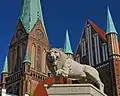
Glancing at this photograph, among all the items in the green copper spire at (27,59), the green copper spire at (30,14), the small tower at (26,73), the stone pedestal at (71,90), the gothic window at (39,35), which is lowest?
the stone pedestal at (71,90)

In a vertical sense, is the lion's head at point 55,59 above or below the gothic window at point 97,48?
below

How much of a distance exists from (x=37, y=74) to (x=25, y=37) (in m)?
6.63

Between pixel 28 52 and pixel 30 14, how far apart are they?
23.5 ft

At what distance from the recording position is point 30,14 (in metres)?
44.2

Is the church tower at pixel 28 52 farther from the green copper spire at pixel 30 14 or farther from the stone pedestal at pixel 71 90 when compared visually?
the stone pedestal at pixel 71 90

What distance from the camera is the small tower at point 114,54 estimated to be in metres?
21.8

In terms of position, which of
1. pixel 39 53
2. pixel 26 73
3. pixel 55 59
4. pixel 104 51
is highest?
pixel 39 53

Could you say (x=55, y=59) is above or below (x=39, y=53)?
below

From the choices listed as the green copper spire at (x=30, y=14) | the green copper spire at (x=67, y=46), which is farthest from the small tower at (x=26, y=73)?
the green copper spire at (x=67, y=46)

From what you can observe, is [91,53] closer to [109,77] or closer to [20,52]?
[109,77]

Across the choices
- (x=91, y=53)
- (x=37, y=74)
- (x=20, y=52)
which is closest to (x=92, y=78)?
(x=91, y=53)

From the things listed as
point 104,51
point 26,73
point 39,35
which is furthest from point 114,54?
point 39,35

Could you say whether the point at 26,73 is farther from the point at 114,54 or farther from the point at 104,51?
the point at 114,54

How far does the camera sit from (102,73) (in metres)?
Result: 23.6
